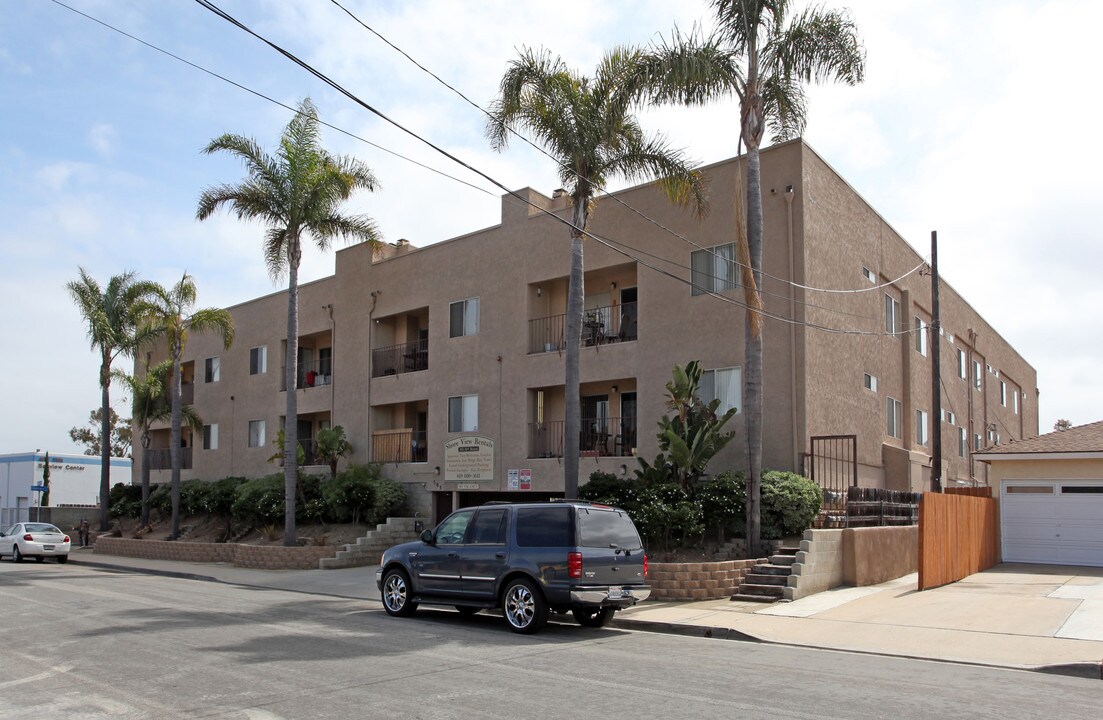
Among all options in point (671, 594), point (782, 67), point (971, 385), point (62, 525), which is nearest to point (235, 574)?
point (671, 594)

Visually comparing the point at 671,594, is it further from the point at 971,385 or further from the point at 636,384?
the point at 971,385

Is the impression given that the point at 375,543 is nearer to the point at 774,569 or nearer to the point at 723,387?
the point at 723,387

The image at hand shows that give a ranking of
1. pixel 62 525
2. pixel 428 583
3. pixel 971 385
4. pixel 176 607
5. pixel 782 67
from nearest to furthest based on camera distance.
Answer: pixel 428 583
pixel 176 607
pixel 782 67
pixel 971 385
pixel 62 525

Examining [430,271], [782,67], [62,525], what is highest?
[782,67]

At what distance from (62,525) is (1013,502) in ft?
128

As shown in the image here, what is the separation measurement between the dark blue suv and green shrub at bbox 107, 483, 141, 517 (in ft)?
86.7

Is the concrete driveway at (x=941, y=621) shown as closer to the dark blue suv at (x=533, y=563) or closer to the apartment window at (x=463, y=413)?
the dark blue suv at (x=533, y=563)

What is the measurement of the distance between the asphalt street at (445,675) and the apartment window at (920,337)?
1925 centimetres

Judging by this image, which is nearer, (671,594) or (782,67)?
(671,594)

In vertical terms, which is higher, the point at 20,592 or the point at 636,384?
the point at 636,384

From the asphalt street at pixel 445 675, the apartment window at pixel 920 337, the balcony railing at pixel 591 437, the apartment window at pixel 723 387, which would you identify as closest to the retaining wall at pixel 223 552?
the balcony railing at pixel 591 437

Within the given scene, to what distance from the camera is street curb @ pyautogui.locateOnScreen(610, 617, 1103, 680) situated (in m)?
10.0

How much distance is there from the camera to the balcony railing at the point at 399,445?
91.8 ft

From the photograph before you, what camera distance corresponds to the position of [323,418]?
33.3 metres
